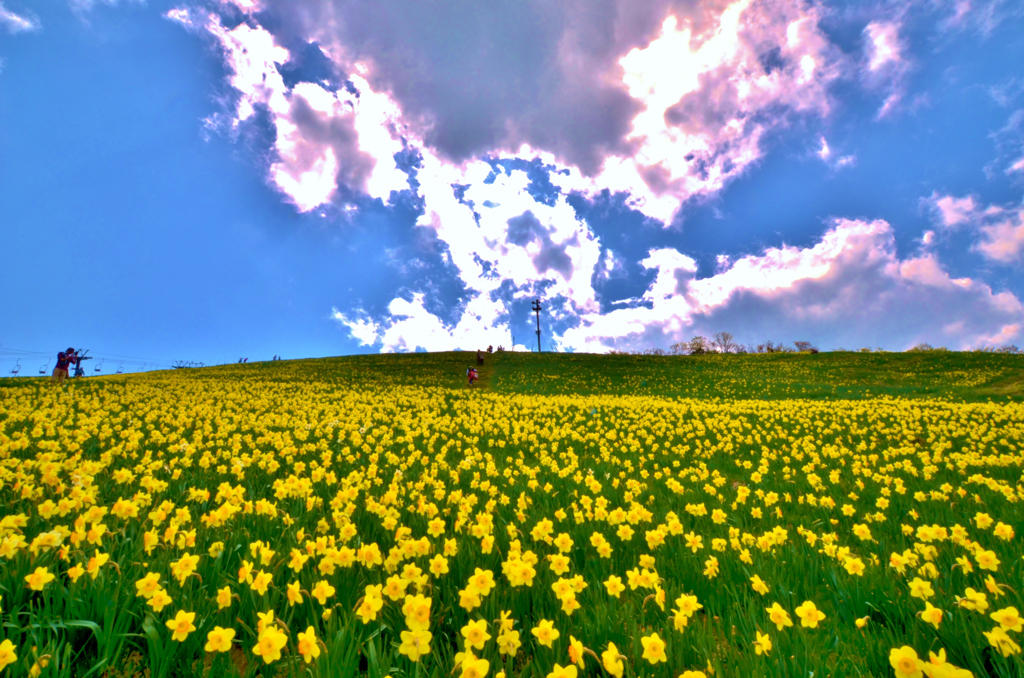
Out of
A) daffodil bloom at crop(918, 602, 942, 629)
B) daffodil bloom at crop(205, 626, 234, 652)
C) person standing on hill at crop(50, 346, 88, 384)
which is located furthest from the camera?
person standing on hill at crop(50, 346, 88, 384)

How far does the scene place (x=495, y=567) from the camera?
3.38m

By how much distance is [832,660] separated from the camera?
2289 mm

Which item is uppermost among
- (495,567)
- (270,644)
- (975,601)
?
(270,644)

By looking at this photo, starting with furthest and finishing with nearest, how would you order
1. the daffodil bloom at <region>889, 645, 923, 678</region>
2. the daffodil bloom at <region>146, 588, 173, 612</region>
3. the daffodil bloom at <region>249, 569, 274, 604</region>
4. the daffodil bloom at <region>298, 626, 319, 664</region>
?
the daffodil bloom at <region>249, 569, 274, 604</region> < the daffodil bloom at <region>146, 588, 173, 612</region> < the daffodil bloom at <region>298, 626, 319, 664</region> < the daffodil bloom at <region>889, 645, 923, 678</region>

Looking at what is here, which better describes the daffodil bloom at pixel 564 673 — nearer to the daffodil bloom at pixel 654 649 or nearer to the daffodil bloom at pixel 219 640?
the daffodil bloom at pixel 654 649

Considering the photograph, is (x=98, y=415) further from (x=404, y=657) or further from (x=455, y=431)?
(x=404, y=657)

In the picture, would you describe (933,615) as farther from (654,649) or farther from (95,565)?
(95,565)

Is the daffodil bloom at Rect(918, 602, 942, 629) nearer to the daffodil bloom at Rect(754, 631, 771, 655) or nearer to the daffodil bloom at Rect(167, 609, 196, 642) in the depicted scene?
the daffodil bloom at Rect(754, 631, 771, 655)

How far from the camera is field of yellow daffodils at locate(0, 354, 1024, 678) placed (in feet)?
6.95

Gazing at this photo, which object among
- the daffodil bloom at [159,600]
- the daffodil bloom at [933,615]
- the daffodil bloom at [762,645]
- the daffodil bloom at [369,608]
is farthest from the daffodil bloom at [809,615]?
the daffodil bloom at [159,600]

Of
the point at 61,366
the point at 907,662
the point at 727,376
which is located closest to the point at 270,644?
the point at 907,662

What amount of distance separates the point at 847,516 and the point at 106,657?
7093 mm

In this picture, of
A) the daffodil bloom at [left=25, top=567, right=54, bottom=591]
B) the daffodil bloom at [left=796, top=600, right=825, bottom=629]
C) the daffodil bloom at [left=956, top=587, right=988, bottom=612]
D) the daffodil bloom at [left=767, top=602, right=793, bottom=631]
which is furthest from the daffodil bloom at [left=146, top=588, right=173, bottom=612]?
the daffodil bloom at [left=956, top=587, right=988, bottom=612]

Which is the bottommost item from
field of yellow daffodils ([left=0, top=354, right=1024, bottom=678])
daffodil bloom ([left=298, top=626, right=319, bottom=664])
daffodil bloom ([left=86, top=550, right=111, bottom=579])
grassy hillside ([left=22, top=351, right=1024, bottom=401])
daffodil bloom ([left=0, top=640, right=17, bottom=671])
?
field of yellow daffodils ([left=0, top=354, right=1024, bottom=678])
